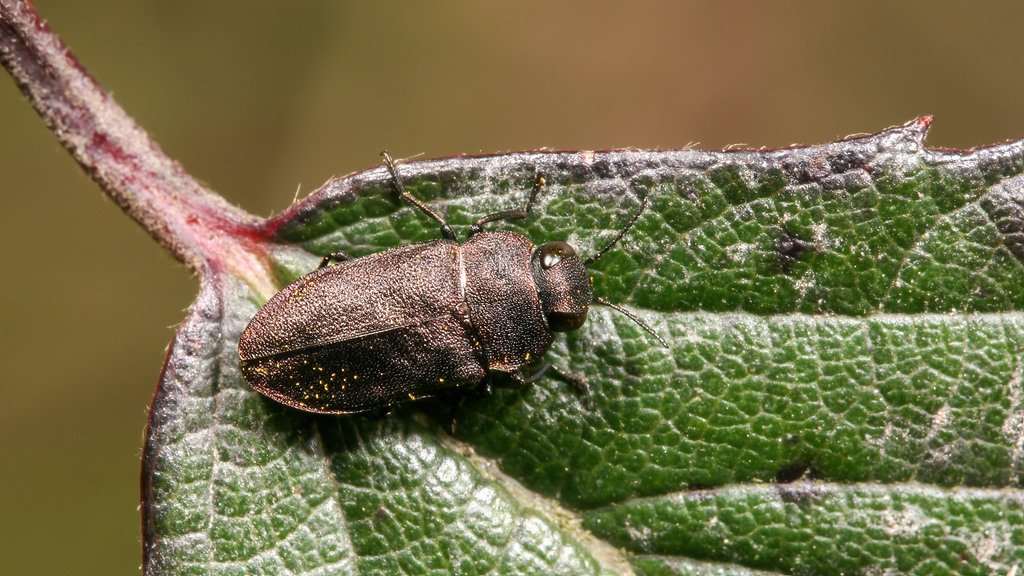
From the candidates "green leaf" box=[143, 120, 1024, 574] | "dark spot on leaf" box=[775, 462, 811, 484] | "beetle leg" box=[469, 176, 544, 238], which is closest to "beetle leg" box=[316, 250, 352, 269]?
"green leaf" box=[143, 120, 1024, 574]

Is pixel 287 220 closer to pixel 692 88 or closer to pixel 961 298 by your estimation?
pixel 961 298

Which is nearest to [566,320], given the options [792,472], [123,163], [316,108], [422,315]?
[422,315]

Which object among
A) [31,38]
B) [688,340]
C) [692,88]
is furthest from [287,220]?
[692,88]

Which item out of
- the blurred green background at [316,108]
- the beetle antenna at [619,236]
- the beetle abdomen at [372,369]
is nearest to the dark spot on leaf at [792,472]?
the beetle antenna at [619,236]

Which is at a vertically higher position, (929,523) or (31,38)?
(31,38)

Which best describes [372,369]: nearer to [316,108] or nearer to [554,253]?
[554,253]

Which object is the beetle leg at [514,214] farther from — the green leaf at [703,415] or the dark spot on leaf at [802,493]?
the dark spot on leaf at [802,493]
